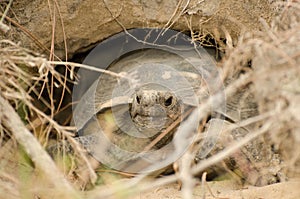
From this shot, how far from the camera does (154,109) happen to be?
278 cm

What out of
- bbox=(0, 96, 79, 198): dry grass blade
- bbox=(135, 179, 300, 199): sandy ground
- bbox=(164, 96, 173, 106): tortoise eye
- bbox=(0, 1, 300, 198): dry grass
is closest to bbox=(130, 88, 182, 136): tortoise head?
bbox=(164, 96, 173, 106): tortoise eye

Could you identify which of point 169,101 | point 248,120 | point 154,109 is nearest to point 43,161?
point 248,120

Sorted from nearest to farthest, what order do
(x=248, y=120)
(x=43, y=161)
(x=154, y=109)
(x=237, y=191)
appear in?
1. (x=43, y=161)
2. (x=248, y=120)
3. (x=237, y=191)
4. (x=154, y=109)

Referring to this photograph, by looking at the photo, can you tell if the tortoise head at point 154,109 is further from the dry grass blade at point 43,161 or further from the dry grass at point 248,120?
the dry grass blade at point 43,161

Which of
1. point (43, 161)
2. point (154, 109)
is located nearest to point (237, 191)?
point (154, 109)

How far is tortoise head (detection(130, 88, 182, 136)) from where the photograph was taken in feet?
9.13

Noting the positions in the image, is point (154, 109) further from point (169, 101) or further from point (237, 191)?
point (237, 191)

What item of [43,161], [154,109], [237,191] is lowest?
[237,191]

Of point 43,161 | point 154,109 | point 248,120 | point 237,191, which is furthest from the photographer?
point 154,109

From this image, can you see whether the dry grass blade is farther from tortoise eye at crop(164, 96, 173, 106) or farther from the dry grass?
tortoise eye at crop(164, 96, 173, 106)

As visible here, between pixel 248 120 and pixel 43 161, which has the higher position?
pixel 248 120

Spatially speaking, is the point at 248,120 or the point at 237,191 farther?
the point at 237,191

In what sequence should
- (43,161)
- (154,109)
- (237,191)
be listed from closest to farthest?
(43,161)
(237,191)
(154,109)

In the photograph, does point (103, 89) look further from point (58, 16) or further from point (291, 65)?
point (291, 65)
